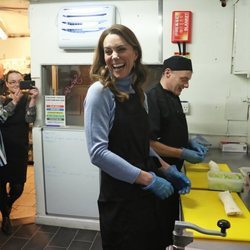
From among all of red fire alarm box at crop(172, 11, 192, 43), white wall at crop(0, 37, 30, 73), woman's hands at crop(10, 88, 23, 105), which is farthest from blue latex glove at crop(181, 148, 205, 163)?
white wall at crop(0, 37, 30, 73)

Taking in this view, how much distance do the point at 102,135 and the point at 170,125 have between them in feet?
2.37

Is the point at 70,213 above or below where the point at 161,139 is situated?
below

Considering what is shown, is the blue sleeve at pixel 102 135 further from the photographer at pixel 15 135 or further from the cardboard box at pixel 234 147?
the photographer at pixel 15 135

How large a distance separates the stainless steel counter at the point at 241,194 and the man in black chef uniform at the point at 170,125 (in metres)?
0.31

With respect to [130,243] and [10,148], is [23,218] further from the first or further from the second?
[130,243]

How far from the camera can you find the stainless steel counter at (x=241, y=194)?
3.36 ft

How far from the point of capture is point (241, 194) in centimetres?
147

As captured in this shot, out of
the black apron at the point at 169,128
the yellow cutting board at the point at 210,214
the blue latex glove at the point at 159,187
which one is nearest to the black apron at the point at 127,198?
the blue latex glove at the point at 159,187

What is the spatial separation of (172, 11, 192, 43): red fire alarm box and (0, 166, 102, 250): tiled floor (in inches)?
70.8

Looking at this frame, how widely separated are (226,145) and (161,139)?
2.66 feet

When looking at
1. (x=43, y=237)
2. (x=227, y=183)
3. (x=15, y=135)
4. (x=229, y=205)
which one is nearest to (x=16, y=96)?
(x=15, y=135)

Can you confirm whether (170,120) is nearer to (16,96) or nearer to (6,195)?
(16,96)

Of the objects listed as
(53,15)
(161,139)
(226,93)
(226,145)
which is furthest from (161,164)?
(53,15)

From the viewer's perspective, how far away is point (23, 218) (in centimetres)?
280
